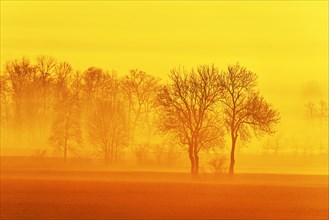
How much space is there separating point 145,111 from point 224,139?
39.5 ft

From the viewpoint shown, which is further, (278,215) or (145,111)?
(145,111)

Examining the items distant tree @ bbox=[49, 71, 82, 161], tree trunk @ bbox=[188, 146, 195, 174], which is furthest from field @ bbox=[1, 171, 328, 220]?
distant tree @ bbox=[49, 71, 82, 161]

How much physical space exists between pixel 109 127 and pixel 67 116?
4454 mm

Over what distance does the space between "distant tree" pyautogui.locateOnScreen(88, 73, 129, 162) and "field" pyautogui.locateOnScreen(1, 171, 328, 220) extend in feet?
39.0

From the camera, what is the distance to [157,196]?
46.9 metres

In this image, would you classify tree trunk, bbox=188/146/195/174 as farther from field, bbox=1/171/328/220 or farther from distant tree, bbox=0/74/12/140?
distant tree, bbox=0/74/12/140

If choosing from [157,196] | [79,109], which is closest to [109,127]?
[79,109]

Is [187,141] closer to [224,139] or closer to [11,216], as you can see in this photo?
[224,139]

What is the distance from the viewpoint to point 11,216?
34906 mm

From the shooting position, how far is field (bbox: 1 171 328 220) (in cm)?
3803

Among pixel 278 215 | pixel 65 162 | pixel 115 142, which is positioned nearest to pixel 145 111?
pixel 115 142

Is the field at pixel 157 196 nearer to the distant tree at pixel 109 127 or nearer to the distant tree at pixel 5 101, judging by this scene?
the distant tree at pixel 109 127

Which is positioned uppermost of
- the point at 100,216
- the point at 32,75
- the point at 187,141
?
the point at 32,75

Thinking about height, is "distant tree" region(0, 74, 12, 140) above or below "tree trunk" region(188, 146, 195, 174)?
above
